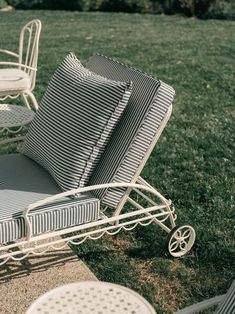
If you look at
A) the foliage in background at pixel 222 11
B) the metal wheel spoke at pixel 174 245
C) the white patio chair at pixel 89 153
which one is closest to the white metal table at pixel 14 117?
the white patio chair at pixel 89 153

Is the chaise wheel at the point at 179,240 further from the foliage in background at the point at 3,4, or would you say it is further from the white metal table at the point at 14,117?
the foliage in background at the point at 3,4

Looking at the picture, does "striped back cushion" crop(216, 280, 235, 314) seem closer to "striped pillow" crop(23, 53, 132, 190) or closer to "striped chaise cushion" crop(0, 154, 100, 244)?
"striped chaise cushion" crop(0, 154, 100, 244)

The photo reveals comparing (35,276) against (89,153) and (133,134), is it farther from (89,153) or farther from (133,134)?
(133,134)

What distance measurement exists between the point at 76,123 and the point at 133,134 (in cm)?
37

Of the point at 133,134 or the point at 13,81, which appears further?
the point at 13,81

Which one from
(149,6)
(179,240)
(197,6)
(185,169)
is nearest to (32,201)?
(179,240)

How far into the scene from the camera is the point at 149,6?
69.4ft

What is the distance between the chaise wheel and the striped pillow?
724 millimetres

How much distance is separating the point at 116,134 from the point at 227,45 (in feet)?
30.5

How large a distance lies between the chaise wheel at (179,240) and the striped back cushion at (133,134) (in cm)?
47

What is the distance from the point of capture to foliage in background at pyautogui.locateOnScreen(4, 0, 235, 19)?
778 inches

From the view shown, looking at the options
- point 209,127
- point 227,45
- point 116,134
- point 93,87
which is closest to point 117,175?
point 116,134

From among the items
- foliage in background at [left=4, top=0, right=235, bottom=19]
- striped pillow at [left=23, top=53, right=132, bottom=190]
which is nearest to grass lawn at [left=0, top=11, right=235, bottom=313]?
striped pillow at [left=23, top=53, right=132, bottom=190]

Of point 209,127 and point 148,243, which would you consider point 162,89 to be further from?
point 209,127
